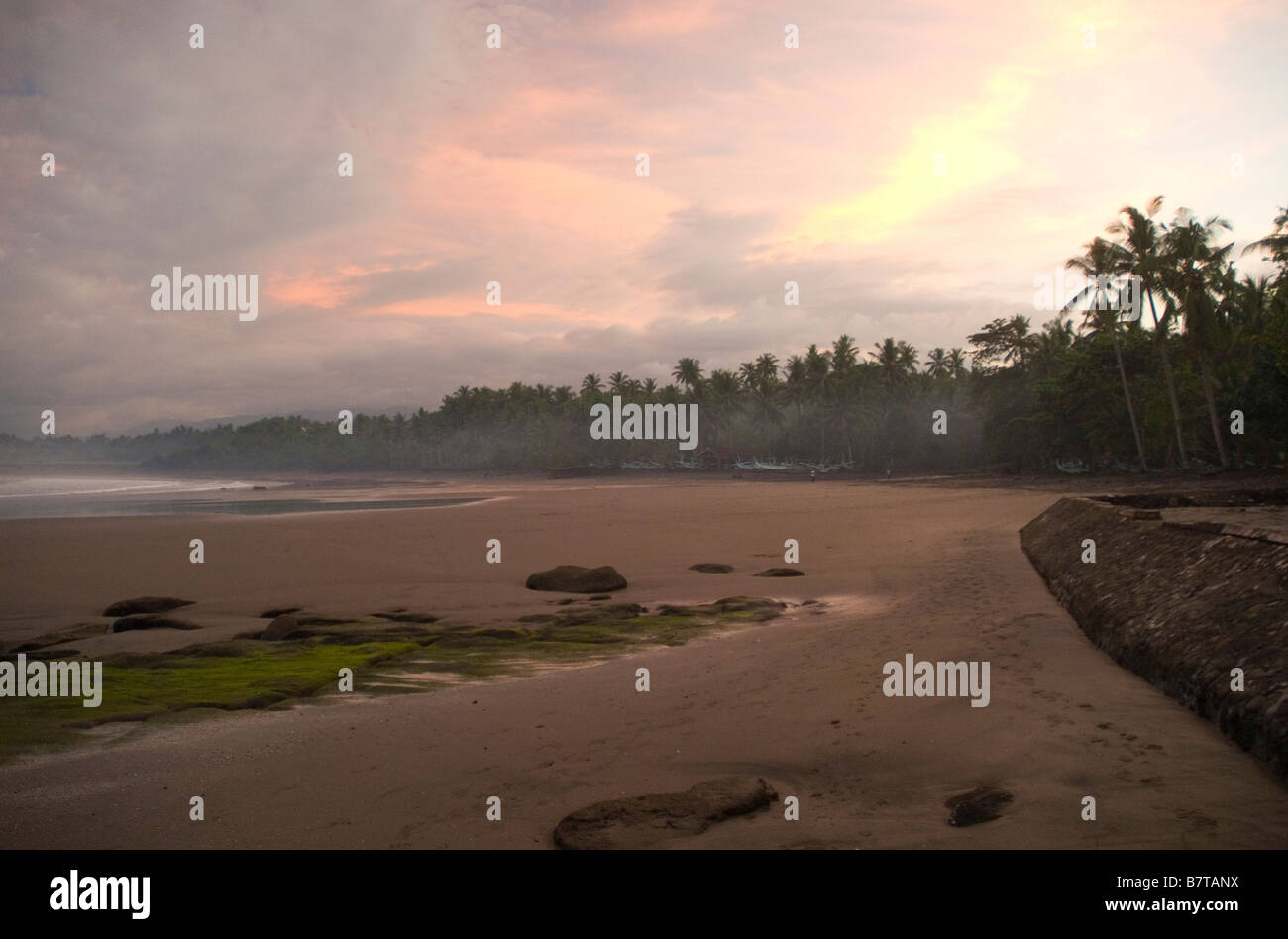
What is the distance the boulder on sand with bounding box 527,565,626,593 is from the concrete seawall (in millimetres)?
7693

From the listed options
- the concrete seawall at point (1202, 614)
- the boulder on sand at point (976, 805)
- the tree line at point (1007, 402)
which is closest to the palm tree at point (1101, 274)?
the tree line at point (1007, 402)

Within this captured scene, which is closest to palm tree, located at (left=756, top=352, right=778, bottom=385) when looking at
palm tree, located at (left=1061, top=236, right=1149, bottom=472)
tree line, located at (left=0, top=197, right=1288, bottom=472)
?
tree line, located at (left=0, top=197, right=1288, bottom=472)

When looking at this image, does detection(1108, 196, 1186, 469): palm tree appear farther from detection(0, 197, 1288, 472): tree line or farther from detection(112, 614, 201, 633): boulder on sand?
detection(112, 614, 201, 633): boulder on sand

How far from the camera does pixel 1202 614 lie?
22.0 ft

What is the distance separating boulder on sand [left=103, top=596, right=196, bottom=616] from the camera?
44.3 feet

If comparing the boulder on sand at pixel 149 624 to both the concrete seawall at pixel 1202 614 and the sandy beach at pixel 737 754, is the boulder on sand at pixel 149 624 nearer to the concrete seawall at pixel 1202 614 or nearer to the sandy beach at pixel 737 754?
the sandy beach at pixel 737 754

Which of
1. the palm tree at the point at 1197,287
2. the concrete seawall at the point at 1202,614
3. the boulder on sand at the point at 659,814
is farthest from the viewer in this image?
the palm tree at the point at 1197,287

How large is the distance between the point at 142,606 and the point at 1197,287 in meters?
44.9

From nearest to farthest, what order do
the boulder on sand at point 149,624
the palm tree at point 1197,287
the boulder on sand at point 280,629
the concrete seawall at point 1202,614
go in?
the concrete seawall at point 1202,614 → the boulder on sand at point 280,629 → the boulder on sand at point 149,624 → the palm tree at point 1197,287

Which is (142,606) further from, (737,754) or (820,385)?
(820,385)

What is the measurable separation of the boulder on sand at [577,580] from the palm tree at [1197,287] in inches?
1443

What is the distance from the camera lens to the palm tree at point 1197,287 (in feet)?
129

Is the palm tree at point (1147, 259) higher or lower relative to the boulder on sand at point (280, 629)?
higher
